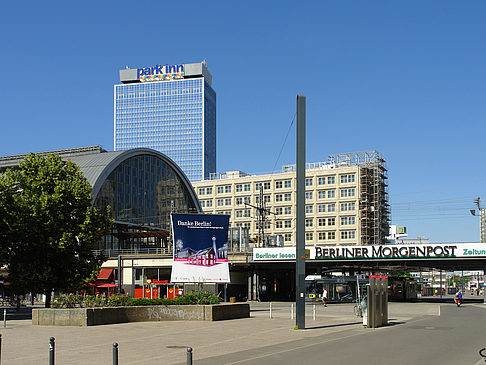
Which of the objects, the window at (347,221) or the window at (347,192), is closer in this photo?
the window at (347,192)

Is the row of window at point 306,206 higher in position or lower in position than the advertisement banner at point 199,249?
higher

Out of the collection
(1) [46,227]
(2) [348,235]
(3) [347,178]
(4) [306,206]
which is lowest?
(2) [348,235]

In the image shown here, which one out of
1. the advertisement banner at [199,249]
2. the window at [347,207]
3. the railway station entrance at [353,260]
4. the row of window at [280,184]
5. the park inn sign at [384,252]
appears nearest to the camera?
the advertisement banner at [199,249]

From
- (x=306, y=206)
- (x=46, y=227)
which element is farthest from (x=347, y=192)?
(x=46, y=227)

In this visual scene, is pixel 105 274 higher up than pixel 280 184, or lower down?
lower down

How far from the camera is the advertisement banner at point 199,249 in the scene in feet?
115

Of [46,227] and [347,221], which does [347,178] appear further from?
[46,227]

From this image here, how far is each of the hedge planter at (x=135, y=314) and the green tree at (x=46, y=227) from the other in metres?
10.1

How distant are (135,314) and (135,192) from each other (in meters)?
55.5

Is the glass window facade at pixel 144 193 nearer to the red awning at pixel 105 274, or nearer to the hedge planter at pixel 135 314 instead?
the red awning at pixel 105 274

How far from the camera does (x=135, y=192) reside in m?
84.5

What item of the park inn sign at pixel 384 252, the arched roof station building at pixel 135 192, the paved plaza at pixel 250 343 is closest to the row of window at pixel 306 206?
the arched roof station building at pixel 135 192

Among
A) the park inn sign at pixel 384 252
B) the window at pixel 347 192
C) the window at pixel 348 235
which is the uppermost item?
the window at pixel 347 192

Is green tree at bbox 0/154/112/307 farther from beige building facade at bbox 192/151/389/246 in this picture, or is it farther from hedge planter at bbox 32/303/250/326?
beige building facade at bbox 192/151/389/246
